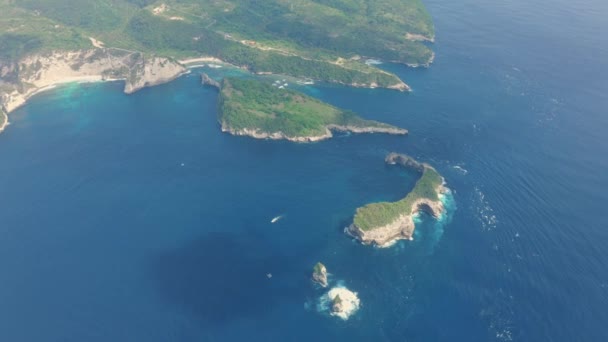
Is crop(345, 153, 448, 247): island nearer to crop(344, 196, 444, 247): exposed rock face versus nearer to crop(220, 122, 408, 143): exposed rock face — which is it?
crop(344, 196, 444, 247): exposed rock face

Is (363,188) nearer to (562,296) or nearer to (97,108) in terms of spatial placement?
(562,296)

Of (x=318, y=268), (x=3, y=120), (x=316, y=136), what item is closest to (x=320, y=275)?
(x=318, y=268)

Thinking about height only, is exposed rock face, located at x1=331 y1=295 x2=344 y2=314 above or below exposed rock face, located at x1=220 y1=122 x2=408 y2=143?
below

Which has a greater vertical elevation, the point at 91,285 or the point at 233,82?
the point at 233,82

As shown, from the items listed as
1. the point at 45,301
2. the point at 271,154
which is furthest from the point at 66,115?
the point at 45,301

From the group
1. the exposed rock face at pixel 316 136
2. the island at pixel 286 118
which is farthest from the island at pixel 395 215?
the island at pixel 286 118

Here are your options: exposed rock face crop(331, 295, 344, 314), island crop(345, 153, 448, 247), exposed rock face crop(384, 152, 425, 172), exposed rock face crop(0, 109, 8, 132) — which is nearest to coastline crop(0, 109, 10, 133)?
exposed rock face crop(0, 109, 8, 132)
